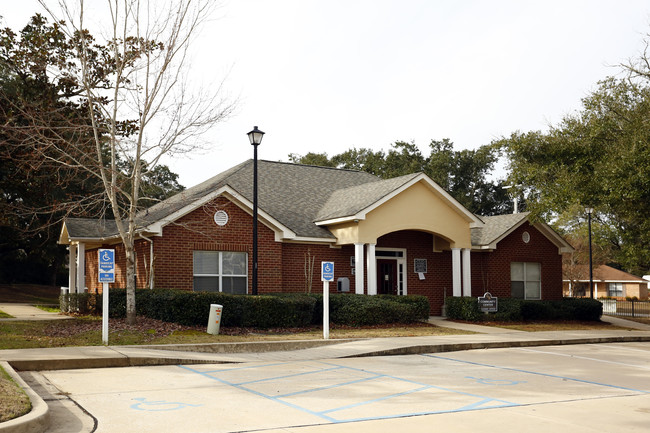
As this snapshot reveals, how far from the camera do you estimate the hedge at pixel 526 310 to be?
2417 centimetres

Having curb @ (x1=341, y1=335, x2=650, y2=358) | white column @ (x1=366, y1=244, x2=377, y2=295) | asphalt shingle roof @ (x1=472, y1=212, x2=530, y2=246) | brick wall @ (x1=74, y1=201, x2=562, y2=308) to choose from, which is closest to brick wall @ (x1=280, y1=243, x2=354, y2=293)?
brick wall @ (x1=74, y1=201, x2=562, y2=308)

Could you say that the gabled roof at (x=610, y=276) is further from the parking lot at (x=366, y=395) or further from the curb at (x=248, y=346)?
the parking lot at (x=366, y=395)

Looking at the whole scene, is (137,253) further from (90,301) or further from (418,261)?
(418,261)

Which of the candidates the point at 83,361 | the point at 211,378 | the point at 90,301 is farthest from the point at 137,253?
the point at 211,378

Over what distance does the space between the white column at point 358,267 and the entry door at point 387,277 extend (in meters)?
2.34

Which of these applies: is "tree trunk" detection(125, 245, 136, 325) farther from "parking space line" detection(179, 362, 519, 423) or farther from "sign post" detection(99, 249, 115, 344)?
"parking space line" detection(179, 362, 519, 423)

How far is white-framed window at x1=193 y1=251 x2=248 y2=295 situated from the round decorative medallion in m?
1.03

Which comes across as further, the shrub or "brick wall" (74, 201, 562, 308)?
the shrub

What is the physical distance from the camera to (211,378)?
11125mm

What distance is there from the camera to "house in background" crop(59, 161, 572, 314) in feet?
70.6

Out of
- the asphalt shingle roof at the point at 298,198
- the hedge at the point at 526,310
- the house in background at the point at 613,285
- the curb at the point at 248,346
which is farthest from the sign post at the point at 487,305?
the house in background at the point at 613,285

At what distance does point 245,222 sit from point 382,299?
17.7 ft

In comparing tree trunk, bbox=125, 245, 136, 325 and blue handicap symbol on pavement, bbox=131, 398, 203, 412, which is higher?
tree trunk, bbox=125, 245, 136, 325

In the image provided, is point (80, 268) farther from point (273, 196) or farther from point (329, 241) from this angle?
point (329, 241)
